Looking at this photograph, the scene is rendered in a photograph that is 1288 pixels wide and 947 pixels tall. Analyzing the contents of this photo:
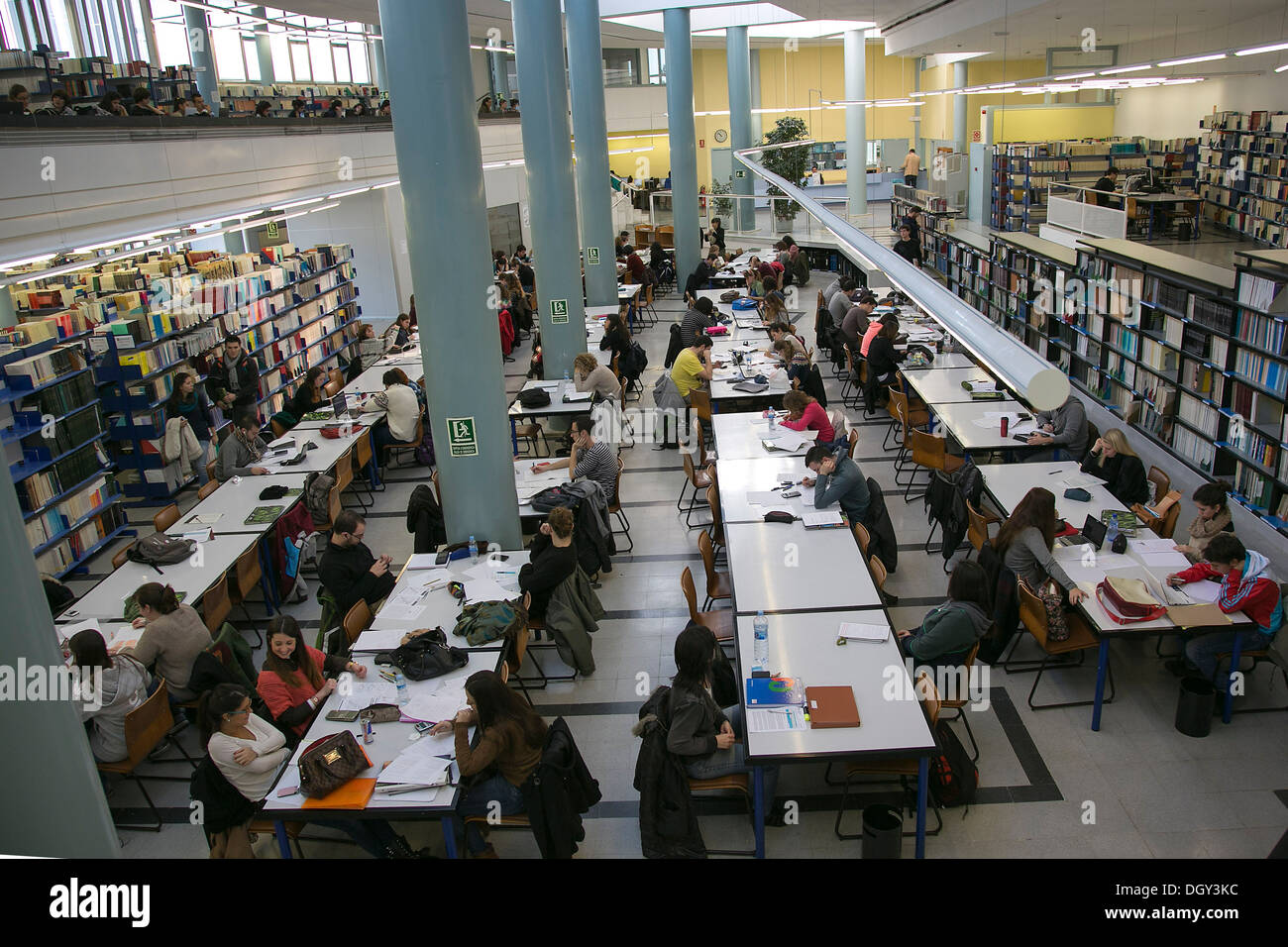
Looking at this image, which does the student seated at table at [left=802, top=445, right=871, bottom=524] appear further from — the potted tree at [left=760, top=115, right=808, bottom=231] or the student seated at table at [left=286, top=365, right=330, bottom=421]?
the potted tree at [left=760, top=115, right=808, bottom=231]

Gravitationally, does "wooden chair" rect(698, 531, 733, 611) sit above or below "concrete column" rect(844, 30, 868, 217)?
below

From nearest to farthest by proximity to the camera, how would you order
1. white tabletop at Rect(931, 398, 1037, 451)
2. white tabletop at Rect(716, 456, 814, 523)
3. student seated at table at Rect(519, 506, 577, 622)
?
1. student seated at table at Rect(519, 506, 577, 622)
2. white tabletop at Rect(716, 456, 814, 523)
3. white tabletop at Rect(931, 398, 1037, 451)

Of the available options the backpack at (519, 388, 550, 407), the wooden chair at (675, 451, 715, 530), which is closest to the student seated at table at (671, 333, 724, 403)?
the wooden chair at (675, 451, 715, 530)

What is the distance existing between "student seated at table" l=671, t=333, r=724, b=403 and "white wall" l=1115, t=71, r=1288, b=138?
473 inches

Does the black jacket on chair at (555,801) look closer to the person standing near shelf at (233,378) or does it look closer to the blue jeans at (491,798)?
the blue jeans at (491,798)

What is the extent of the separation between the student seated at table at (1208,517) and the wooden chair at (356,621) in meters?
4.92

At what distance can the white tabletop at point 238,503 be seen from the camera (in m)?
6.95

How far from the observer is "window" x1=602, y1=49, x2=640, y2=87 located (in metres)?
27.7

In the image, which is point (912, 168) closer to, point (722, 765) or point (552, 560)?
point (552, 560)

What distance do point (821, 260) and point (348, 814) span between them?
1869cm

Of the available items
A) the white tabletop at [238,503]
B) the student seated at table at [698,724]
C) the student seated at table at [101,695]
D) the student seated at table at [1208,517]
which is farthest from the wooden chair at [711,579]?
the student seated at table at [101,695]
